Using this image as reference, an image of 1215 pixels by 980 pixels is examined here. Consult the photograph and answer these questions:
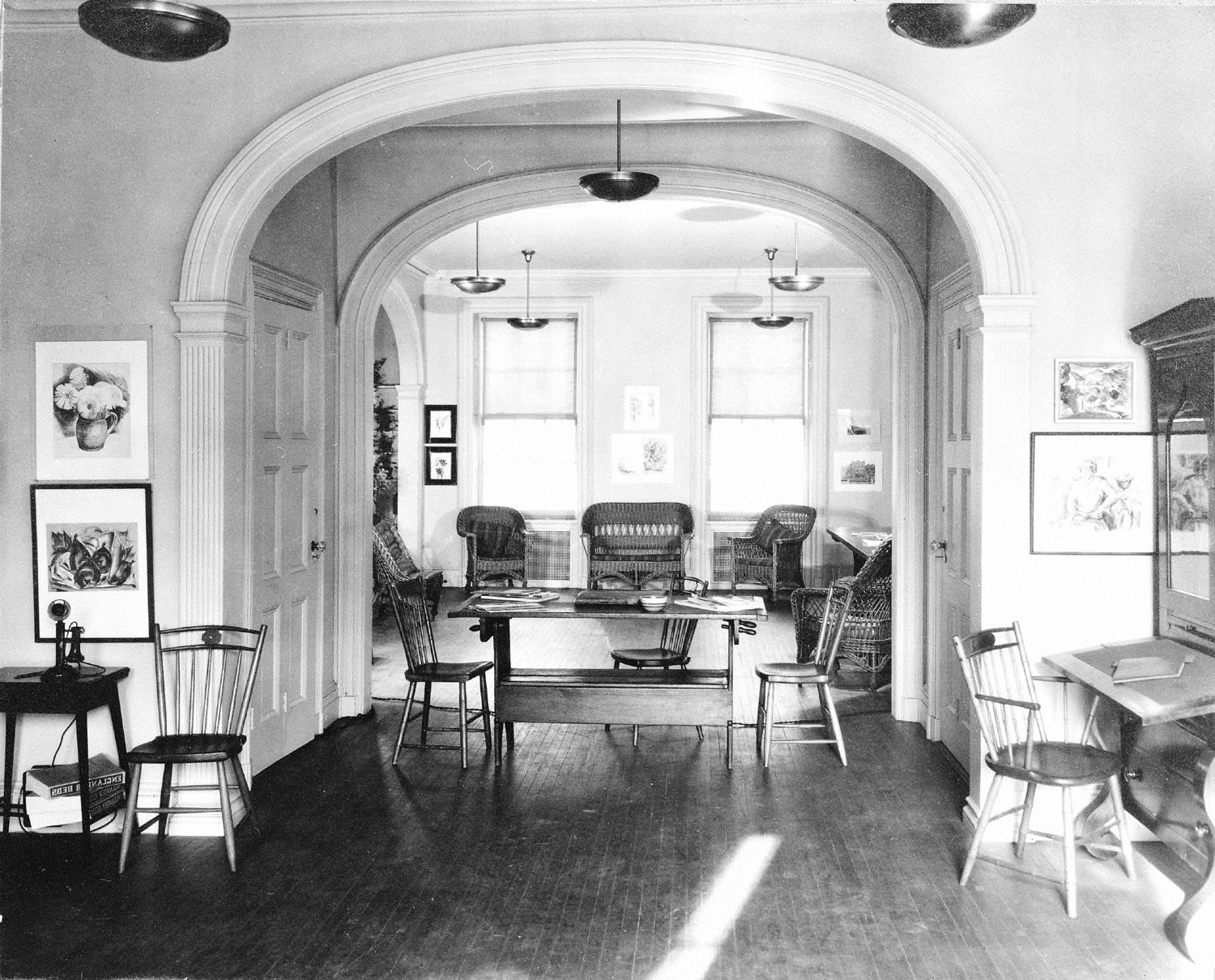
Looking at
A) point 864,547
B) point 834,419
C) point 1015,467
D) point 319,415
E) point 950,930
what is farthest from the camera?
point 834,419

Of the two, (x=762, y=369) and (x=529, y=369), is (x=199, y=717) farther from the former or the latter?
(x=762, y=369)

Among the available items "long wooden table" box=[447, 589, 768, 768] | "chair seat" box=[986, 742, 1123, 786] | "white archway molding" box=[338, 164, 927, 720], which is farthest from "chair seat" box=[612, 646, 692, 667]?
"chair seat" box=[986, 742, 1123, 786]

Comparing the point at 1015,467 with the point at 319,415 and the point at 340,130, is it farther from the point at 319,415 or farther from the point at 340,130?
the point at 319,415

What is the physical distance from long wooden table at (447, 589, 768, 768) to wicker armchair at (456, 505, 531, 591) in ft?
20.9

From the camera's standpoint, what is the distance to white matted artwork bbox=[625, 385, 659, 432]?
12648 mm

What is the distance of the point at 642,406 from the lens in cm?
1266

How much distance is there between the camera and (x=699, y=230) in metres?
10.2

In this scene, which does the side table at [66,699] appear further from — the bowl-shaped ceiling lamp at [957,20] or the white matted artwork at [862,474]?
the white matted artwork at [862,474]

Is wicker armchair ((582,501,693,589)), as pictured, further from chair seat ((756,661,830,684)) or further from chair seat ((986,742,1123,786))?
chair seat ((986,742,1123,786))

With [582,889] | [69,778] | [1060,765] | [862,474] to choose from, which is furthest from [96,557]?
[862,474]

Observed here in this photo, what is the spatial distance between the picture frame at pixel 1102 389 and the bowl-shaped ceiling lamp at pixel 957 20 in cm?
178

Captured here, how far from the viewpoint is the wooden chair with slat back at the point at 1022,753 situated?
396 cm

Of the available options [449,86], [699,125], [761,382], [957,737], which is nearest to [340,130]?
[449,86]

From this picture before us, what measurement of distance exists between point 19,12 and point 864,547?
25.3 feet
